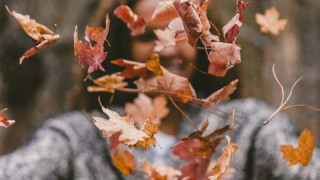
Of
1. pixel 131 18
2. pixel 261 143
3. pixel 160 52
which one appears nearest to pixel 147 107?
pixel 160 52

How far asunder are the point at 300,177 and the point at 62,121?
65 centimetres

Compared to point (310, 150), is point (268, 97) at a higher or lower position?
lower

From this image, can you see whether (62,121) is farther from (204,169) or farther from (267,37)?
(267,37)

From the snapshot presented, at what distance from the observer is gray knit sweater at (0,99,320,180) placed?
0.71 m

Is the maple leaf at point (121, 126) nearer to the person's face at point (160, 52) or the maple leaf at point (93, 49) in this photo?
the maple leaf at point (93, 49)

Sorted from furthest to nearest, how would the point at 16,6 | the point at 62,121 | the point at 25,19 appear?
the point at 16,6 → the point at 62,121 → the point at 25,19

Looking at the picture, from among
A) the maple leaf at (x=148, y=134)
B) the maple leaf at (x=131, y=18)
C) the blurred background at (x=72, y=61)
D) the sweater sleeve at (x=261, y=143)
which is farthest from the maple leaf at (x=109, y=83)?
the blurred background at (x=72, y=61)

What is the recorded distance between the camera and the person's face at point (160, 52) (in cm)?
88

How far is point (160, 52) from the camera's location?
34.9 inches

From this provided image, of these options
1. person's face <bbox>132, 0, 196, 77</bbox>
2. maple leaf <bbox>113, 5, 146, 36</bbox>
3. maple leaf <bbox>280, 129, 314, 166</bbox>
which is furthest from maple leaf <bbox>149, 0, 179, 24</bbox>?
person's face <bbox>132, 0, 196, 77</bbox>

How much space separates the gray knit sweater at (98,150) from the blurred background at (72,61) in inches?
7.4

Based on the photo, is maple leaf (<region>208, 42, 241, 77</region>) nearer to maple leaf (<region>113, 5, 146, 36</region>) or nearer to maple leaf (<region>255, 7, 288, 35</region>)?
maple leaf (<region>113, 5, 146, 36</region>)

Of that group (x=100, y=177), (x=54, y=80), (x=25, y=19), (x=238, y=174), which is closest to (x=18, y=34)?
(x=54, y=80)

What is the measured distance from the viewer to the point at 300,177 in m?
0.59
